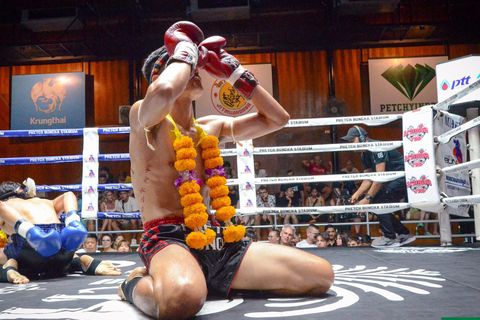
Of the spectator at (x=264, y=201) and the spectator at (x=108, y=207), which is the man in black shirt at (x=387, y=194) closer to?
the spectator at (x=264, y=201)

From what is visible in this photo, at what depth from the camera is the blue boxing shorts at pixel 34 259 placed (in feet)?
9.05

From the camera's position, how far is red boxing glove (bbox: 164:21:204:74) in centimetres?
173

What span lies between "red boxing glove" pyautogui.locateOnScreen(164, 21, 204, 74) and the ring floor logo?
3.16 ft

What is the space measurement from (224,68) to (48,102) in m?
9.29

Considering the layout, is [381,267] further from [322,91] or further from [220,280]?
[322,91]

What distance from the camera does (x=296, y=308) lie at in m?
1.59

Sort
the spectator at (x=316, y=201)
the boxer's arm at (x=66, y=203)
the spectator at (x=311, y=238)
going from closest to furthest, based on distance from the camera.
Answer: the boxer's arm at (x=66, y=203) → the spectator at (x=311, y=238) → the spectator at (x=316, y=201)

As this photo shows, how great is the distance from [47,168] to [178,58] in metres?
9.74

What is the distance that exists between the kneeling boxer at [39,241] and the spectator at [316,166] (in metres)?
6.14

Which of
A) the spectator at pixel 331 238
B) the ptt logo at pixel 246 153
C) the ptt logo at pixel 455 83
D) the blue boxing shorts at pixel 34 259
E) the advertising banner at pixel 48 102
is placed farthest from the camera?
the advertising banner at pixel 48 102

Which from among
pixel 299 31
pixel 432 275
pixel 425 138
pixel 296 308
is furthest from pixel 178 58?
pixel 299 31

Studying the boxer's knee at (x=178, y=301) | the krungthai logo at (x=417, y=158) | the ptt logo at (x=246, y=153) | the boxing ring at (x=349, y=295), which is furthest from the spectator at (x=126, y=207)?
the boxer's knee at (x=178, y=301)

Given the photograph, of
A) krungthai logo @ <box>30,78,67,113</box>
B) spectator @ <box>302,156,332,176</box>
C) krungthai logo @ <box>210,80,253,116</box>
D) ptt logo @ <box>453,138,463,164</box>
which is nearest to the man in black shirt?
ptt logo @ <box>453,138,463,164</box>

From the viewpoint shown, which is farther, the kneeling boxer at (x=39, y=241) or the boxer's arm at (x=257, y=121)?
the kneeling boxer at (x=39, y=241)
